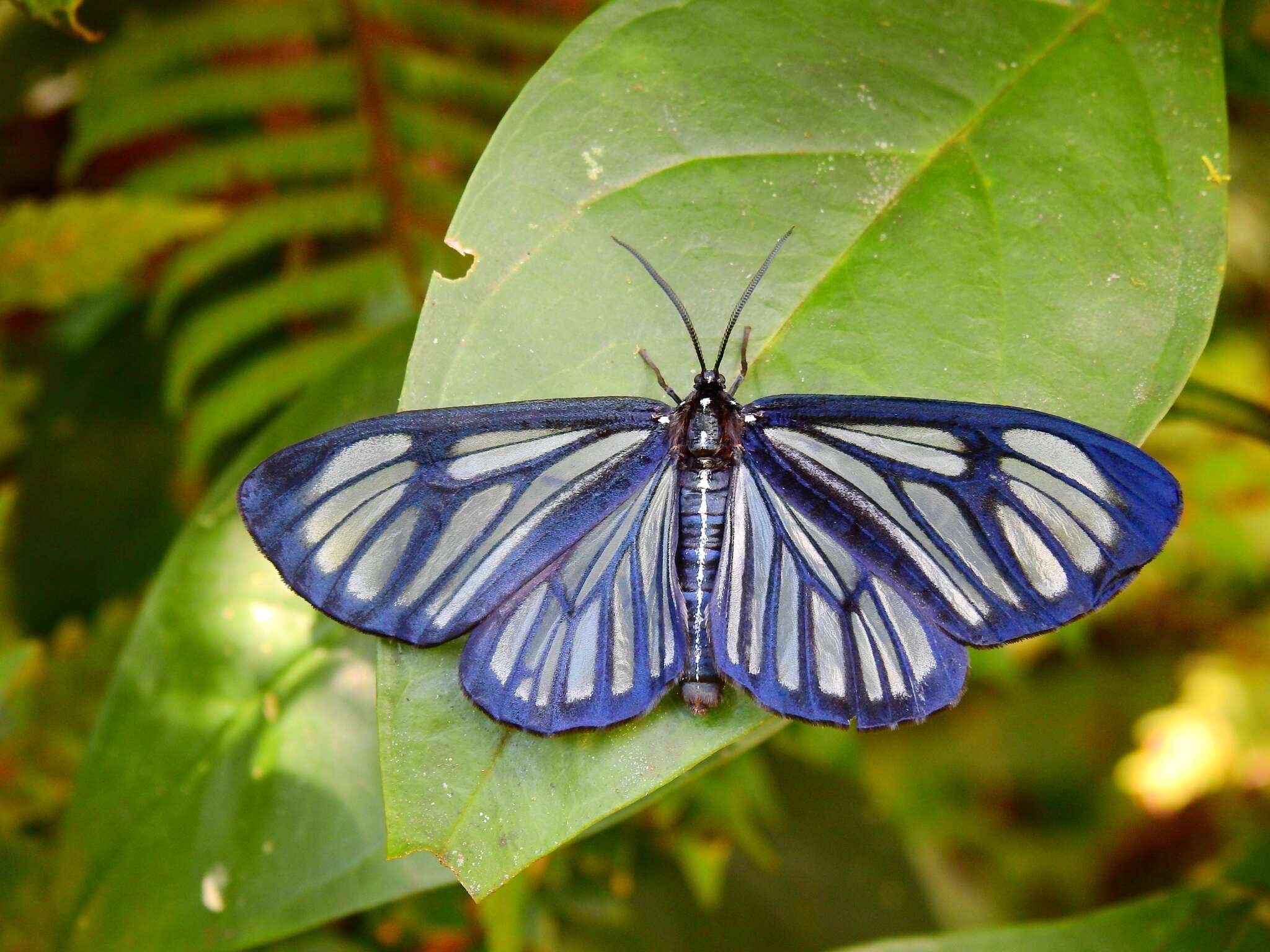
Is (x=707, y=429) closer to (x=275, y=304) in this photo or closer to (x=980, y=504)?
(x=980, y=504)

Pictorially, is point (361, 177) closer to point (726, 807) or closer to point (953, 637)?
point (726, 807)

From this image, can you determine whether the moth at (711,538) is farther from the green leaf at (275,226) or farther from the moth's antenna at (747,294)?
the green leaf at (275,226)

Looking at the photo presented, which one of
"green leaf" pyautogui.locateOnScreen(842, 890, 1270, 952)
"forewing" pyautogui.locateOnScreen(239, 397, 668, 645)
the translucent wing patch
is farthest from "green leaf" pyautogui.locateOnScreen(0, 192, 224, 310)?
"green leaf" pyautogui.locateOnScreen(842, 890, 1270, 952)

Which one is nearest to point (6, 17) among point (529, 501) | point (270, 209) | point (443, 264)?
point (270, 209)

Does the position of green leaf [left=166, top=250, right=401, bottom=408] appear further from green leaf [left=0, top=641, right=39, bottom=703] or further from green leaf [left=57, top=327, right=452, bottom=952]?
green leaf [left=0, top=641, right=39, bottom=703]

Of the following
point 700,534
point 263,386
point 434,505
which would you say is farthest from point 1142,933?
point 263,386

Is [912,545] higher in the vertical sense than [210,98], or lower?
higher

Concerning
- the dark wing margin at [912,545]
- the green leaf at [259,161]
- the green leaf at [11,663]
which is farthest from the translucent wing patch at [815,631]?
the green leaf at [259,161]
